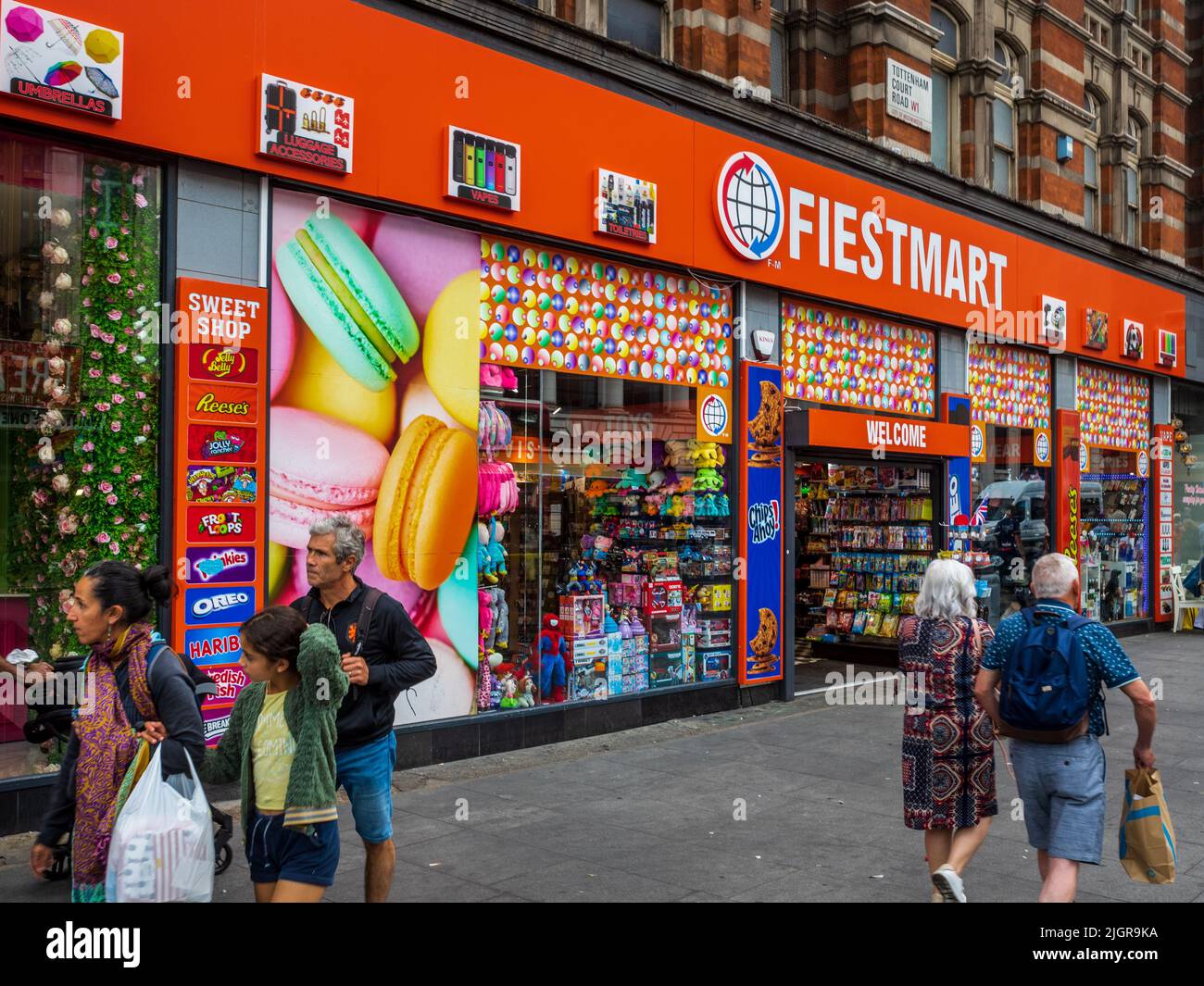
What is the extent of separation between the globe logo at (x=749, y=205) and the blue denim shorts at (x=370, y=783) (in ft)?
25.1

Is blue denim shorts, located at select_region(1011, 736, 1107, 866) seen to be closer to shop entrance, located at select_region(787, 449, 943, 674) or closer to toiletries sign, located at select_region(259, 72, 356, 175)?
toiletries sign, located at select_region(259, 72, 356, 175)

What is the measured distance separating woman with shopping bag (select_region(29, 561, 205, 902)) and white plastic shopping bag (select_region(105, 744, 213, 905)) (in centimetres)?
17

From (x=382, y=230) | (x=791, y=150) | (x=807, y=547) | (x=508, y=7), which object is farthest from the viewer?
(x=807, y=547)

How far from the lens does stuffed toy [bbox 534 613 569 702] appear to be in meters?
9.73

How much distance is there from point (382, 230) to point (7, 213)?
263cm

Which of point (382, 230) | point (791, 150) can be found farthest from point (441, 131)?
point (791, 150)

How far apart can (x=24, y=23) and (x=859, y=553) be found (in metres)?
11.6

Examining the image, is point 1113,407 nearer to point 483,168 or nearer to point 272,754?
point 483,168

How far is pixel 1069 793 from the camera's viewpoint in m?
4.61

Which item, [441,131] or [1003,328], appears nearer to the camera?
[441,131]

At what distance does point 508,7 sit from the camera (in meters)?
9.18

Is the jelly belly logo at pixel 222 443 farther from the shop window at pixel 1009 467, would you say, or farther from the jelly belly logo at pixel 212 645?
the shop window at pixel 1009 467

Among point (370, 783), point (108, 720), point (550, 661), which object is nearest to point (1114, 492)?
point (550, 661)
